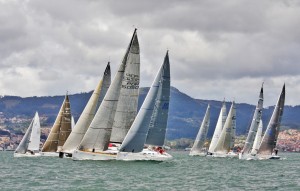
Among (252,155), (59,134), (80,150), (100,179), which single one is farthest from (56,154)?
(100,179)

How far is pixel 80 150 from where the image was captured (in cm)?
7225

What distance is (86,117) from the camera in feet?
→ 281

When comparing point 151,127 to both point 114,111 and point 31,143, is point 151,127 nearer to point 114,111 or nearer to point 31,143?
point 114,111

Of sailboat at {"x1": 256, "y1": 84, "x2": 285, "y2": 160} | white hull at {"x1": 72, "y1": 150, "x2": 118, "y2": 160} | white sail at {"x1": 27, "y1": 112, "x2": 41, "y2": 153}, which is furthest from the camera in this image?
sailboat at {"x1": 256, "y1": 84, "x2": 285, "y2": 160}

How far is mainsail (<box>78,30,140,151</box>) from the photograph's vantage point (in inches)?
2822

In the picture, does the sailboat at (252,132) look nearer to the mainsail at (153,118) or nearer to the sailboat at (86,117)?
the sailboat at (86,117)

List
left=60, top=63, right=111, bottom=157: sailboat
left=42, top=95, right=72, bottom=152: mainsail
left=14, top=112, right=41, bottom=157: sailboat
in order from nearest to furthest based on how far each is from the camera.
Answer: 1. left=60, top=63, right=111, bottom=157: sailboat
2. left=42, top=95, right=72, bottom=152: mainsail
3. left=14, top=112, right=41, bottom=157: sailboat

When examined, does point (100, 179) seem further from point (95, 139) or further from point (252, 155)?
point (252, 155)

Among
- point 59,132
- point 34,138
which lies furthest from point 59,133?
point 34,138

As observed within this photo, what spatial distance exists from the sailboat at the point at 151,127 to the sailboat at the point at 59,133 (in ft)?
88.1

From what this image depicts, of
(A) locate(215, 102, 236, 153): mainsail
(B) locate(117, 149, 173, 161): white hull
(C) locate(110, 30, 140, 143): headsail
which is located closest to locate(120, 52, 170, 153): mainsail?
(B) locate(117, 149, 173, 161): white hull

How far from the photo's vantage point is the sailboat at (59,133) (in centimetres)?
10150

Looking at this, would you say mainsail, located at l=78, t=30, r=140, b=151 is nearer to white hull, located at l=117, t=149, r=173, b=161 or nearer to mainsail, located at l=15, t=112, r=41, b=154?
white hull, located at l=117, t=149, r=173, b=161

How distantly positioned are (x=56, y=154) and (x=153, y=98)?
109 feet
